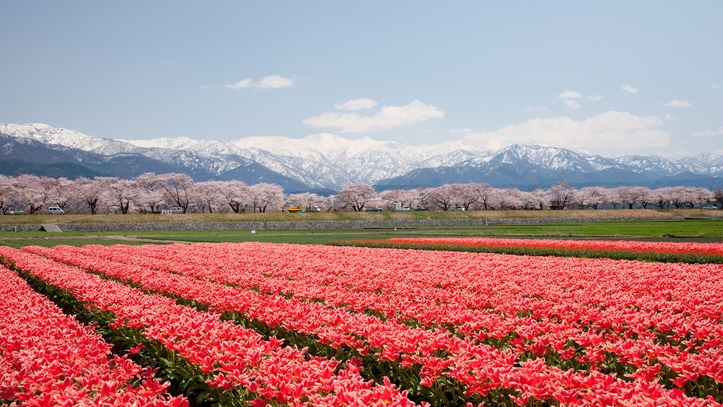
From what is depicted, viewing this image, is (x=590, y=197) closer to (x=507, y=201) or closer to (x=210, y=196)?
(x=507, y=201)

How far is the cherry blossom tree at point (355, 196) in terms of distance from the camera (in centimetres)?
12794

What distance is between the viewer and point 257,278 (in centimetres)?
1377

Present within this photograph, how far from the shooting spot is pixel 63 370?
18.3 feet

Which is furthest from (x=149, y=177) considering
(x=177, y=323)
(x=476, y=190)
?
(x=177, y=323)

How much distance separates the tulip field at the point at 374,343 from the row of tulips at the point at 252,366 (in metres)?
0.02

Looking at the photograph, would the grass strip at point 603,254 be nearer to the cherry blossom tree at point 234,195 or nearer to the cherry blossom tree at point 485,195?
the cherry blossom tree at point 234,195

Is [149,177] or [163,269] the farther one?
[149,177]

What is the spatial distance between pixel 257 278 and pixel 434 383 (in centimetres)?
890

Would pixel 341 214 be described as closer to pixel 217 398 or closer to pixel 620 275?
pixel 620 275

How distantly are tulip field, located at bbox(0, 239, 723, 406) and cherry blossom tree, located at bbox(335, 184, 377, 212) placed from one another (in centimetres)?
11370

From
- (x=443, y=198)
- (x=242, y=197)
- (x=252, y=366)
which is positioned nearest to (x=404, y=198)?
(x=443, y=198)

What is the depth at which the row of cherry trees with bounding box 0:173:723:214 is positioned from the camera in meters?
96.8

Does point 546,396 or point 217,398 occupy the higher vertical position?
point 546,396

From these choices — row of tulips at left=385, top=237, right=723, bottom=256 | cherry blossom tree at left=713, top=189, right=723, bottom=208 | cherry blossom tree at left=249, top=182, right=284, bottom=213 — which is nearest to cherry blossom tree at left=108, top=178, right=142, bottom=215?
cherry blossom tree at left=249, top=182, right=284, bottom=213
